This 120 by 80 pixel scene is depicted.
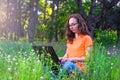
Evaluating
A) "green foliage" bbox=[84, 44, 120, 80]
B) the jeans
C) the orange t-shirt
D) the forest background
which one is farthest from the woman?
the forest background

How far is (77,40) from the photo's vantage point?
21.4 ft

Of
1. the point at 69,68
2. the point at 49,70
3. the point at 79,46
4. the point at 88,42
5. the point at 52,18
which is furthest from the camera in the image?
the point at 52,18

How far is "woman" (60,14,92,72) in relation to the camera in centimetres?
623

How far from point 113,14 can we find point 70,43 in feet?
115

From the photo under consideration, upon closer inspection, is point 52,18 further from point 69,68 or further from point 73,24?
point 69,68

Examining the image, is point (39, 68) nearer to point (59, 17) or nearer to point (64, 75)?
point (64, 75)

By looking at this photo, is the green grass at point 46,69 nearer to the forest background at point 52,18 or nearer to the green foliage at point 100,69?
the green foliage at point 100,69

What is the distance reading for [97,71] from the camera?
5.05m

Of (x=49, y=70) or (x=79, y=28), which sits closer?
(x=49, y=70)

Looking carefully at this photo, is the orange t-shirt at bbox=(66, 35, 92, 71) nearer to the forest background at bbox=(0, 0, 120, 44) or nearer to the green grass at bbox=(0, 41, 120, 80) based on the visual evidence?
the green grass at bbox=(0, 41, 120, 80)

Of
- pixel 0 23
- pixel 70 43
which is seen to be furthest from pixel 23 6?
pixel 70 43

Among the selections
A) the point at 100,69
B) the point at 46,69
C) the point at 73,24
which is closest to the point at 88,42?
the point at 73,24

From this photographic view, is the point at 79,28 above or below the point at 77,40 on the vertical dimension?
above

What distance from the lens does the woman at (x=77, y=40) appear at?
6.23 metres
